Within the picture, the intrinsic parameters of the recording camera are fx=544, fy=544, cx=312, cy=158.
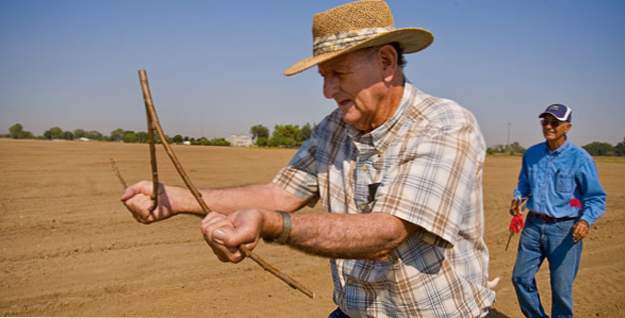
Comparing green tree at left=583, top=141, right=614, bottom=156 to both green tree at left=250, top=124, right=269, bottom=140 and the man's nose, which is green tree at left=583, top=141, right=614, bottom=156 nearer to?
green tree at left=250, top=124, right=269, bottom=140

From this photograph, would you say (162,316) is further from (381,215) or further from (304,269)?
(381,215)

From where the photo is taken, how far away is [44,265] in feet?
24.7

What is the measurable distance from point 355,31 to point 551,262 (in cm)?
409

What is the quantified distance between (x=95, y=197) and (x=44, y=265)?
217 inches

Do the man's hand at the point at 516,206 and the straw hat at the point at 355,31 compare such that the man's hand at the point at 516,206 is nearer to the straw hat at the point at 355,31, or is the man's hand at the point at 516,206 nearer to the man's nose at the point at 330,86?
the straw hat at the point at 355,31

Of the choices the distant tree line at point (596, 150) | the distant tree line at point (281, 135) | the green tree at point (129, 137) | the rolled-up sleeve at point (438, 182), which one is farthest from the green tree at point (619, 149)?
the rolled-up sleeve at point (438, 182)

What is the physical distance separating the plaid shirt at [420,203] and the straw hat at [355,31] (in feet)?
0.82

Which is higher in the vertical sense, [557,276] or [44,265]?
[557,276]

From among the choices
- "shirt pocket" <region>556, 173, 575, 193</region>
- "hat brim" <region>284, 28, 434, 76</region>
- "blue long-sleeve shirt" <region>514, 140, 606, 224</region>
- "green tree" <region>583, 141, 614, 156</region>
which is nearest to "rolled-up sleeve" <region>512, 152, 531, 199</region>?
"blue long-sleeve shirt" <region>514, 140, 606, 224</region>

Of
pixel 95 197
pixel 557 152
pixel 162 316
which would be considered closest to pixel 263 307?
pixel 162 316

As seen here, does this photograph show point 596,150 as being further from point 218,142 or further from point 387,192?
point 387,192

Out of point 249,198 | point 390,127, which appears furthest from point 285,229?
point 249,198

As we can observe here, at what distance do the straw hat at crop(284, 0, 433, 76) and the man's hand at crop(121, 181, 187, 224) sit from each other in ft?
2.88

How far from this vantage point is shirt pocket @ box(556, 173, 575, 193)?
5418mm
